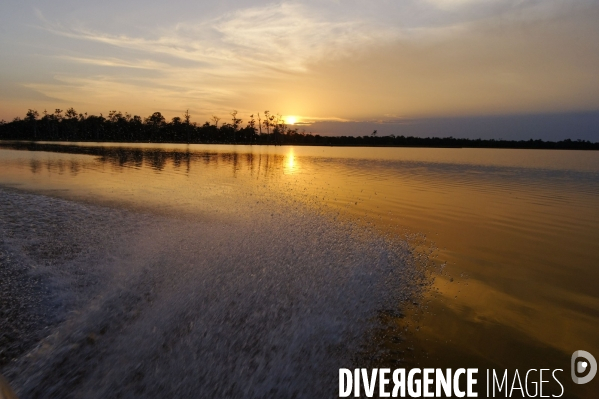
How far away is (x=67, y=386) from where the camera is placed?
377 cm

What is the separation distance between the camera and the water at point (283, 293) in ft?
14.0

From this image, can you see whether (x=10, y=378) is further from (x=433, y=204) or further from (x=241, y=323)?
(x=433, y=204)

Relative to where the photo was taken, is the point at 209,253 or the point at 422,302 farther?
the point at 209,253

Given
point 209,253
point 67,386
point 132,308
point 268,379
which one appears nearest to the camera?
point 67,386

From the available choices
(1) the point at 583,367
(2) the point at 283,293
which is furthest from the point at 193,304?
(1) the point at 583,367

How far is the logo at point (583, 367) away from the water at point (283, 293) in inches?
5.4

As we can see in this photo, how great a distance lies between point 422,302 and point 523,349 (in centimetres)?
165

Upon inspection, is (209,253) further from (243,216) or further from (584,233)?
(584,233)

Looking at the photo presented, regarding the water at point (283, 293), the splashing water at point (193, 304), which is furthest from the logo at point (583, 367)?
the splashing water at point (193, 304)

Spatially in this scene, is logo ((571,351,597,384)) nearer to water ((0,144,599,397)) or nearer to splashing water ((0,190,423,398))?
water ((0,144,599,397))

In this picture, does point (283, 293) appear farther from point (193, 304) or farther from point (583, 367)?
point (583, 367)

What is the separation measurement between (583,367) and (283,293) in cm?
447

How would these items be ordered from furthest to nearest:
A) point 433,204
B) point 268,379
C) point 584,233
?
point 433,204 < point 584,233 < point 268,379

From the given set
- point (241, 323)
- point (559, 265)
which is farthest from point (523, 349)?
point (559, 265)
